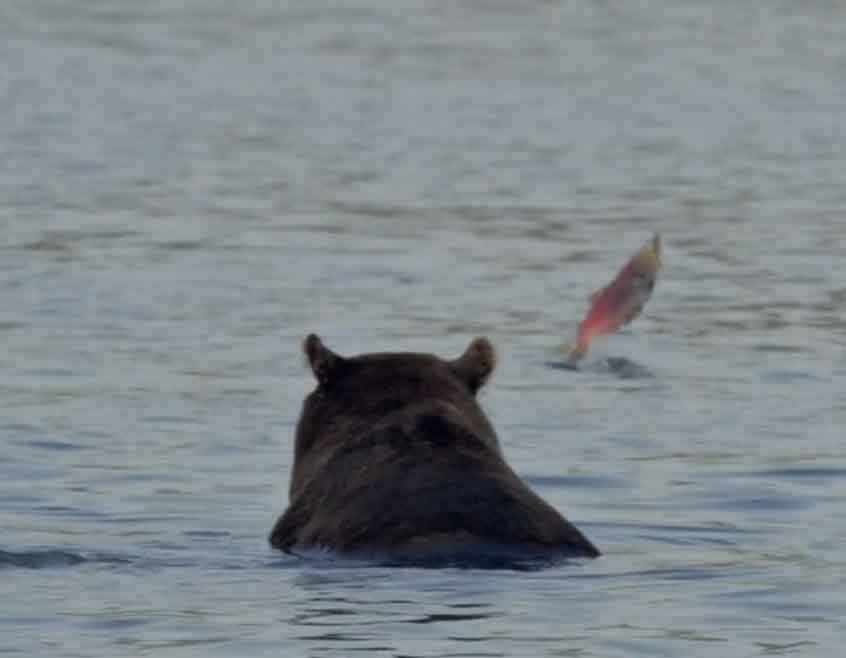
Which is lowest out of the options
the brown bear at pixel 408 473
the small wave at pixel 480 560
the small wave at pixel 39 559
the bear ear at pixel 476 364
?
the small wave at pixel 39 559

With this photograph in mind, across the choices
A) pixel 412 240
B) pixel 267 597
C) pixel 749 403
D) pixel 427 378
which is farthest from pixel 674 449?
pixel 412 240

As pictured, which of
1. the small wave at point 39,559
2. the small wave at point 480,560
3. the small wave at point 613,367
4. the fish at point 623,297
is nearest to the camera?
the small wave at point 480,560

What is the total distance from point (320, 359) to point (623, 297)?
503 cm

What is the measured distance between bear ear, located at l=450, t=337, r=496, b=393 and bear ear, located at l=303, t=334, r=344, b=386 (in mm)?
440

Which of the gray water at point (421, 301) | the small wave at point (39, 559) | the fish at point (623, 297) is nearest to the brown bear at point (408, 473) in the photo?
the gray water at point (421, 301)

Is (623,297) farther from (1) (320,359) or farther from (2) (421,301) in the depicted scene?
(1) (320,359)

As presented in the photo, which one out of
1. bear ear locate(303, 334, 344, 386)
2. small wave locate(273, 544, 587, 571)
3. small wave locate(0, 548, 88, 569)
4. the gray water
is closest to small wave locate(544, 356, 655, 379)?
the gray water

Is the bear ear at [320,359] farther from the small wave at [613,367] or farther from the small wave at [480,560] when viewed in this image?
the small wave at [613,367]

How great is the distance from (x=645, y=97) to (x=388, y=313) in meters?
12.1

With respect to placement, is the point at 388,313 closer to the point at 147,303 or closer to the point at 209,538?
the point at 147,303

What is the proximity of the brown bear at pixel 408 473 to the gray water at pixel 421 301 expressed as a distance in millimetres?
160

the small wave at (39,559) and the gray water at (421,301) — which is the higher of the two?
the gray water at (421,301)

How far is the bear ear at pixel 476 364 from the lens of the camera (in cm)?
1251

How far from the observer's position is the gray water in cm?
1087
